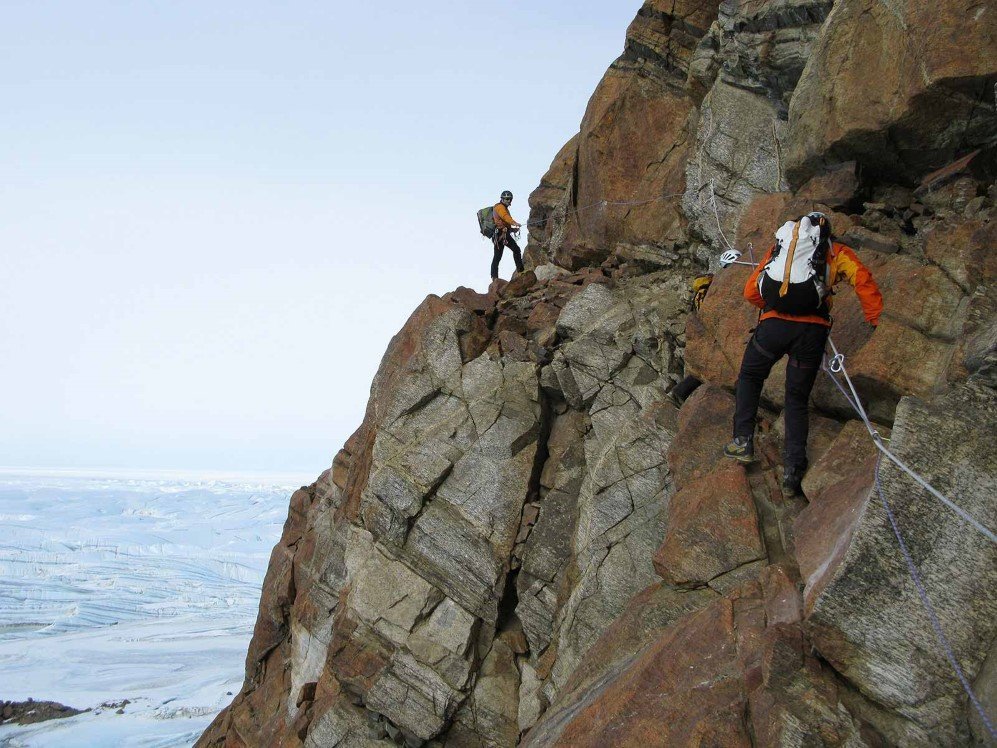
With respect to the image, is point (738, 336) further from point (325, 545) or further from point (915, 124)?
point (325, 545)

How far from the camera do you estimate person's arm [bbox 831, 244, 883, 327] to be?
9352mm

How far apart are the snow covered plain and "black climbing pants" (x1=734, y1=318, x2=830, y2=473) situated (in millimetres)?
42764

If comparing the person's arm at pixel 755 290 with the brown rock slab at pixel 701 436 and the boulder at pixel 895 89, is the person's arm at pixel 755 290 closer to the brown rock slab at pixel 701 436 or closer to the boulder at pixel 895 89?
the brown rock slab at pixel 701 436

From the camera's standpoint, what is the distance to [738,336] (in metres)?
12.9

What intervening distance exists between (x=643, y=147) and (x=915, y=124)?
927 cm

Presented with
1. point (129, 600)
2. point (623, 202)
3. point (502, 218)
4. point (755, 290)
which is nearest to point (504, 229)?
point (502, 218)

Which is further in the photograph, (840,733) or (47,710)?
(47,710)

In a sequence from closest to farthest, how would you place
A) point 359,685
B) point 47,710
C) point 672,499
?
point 672,499 → point 359,685 → point 47,710

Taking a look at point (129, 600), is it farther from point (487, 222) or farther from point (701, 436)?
point (701, 436)

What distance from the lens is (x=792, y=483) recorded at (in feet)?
34.2

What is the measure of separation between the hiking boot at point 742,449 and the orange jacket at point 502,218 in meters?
15.0

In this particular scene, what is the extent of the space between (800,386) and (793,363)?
13.0 inches

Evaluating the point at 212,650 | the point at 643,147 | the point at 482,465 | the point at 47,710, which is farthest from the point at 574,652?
the point at 212,650

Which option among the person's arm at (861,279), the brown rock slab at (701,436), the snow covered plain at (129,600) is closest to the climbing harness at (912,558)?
the person's arm at (861,279)
